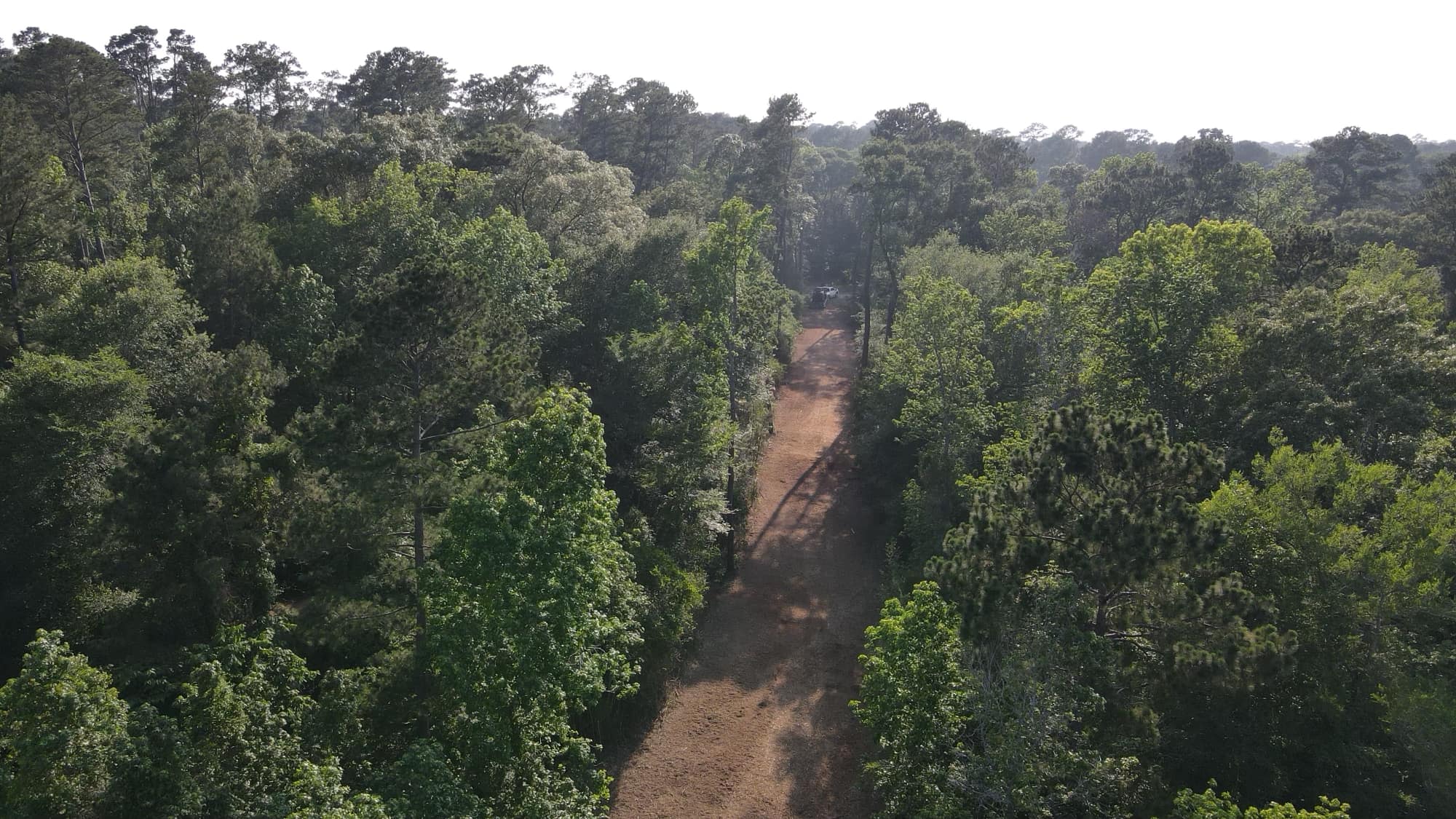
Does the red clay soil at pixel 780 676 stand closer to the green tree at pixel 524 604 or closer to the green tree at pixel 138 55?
the green tree at pixel 524 604

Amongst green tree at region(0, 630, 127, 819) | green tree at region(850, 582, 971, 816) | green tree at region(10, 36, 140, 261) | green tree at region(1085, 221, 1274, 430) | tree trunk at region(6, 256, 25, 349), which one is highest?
green tree at region(10, 36, 140, 261)

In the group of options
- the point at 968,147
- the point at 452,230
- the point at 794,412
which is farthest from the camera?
the point at 968,147

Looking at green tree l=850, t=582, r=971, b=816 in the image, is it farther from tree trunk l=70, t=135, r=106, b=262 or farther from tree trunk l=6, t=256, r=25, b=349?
tree trunk l=70, t=135, r=106, b=262

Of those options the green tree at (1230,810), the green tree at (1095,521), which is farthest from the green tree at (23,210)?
the green tree at (1230,810)

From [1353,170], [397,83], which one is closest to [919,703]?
[397,83]

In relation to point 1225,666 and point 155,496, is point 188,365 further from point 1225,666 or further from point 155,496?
point 1225,666

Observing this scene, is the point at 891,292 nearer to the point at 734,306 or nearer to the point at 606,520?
the point at 734,306

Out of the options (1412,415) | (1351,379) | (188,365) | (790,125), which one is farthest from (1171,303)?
(790,125)

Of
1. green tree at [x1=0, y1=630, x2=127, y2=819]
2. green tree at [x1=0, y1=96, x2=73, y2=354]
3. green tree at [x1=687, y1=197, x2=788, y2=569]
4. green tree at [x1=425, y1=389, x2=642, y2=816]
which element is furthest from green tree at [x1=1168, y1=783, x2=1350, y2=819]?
green tree at [x1=0, y1=96, x2=73, y2=354]
